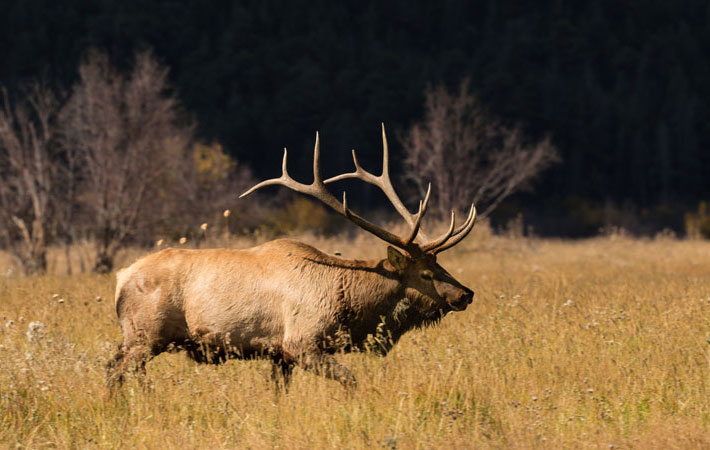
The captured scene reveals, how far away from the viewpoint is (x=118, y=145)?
53.0ft

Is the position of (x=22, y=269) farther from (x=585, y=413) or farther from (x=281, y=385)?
(x=585, y=413)

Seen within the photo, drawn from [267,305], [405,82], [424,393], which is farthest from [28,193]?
[405,82]

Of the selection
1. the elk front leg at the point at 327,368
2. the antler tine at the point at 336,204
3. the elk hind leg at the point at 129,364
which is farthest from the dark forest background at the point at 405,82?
the elk hind leg at the point at 129,364

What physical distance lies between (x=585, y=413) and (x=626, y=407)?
0.32 metres

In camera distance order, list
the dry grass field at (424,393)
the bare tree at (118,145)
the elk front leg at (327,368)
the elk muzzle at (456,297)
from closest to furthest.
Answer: the dry grass field at (424,393), the elk front leg at (327,368), the elk muzzle at (456,297), the bare tree at (118,145)

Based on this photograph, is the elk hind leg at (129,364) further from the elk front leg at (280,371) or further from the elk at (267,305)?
the elk front leg at (280,371)

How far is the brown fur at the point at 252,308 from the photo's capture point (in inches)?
226

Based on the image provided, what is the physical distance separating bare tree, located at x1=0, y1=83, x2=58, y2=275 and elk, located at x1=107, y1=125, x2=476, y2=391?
9649mm

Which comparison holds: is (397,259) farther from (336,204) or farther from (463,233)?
(336,204)

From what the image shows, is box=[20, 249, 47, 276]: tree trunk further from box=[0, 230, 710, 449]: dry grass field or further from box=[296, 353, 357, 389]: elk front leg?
box=[296, 353, 357, 389]: elk front leg

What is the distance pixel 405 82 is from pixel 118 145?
141 ft

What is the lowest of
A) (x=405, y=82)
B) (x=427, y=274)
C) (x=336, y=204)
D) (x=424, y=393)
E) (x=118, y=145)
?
(x=424, y=393)

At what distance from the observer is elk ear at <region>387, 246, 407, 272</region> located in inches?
239

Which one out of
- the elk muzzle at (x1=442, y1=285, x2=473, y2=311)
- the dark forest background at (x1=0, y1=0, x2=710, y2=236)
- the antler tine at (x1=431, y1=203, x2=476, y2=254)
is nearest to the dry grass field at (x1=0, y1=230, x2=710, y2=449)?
the elk muzzle at (x1=442, y1=285, x2=473, y2=311)
